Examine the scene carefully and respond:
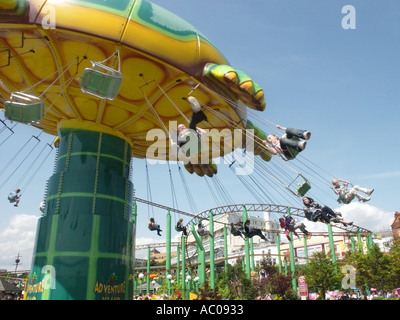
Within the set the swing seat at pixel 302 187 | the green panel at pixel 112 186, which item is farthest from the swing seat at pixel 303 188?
the green panel at pixel 112 186

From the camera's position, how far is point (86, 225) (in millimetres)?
10891

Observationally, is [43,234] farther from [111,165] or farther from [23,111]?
[23,111]

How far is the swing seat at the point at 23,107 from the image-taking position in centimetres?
882

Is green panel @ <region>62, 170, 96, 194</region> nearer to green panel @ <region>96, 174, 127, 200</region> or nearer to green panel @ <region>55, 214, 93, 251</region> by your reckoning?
green panel @ <region>96, 174, 127, 200</region>

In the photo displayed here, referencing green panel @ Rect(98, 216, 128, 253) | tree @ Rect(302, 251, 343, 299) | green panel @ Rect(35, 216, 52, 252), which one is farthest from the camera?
tree @ Rect(302, 251, 343, 299)

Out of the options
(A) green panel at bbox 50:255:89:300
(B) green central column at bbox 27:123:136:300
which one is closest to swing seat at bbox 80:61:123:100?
(B) green central column at bbox 27:123:136:300

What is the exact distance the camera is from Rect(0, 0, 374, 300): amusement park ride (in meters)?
8.90

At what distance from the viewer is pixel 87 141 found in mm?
12148

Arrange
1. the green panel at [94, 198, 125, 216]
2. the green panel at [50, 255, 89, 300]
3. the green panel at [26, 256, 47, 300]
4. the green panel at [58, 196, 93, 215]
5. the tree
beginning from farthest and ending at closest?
the tree, the green panel at [94, 198, 125, 216], the green panel at [58, 196, 93, 215], the green panel at [26, 256, 47, 300], the green panel at [50, 255, 89, 300]

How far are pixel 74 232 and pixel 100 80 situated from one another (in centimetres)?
480

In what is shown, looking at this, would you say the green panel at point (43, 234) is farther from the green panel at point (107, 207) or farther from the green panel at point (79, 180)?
the green panel at point (107, 207)

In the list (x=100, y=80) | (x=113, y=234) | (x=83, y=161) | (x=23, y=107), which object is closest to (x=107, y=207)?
(x=113, y=234)

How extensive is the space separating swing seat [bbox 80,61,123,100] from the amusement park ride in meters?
0.03
